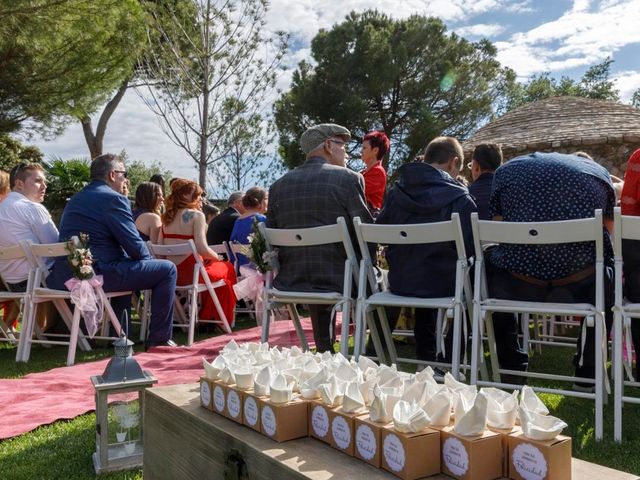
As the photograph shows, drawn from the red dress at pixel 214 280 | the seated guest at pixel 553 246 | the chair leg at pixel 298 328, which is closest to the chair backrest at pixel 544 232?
the seated guest at pixel 553 246

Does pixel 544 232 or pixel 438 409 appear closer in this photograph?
pixel 438 409

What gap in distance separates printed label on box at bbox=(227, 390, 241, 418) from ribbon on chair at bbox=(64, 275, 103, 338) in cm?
369

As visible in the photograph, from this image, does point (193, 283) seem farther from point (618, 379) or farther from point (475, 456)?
point (475, 456)

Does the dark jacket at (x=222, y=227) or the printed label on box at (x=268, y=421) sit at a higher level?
the dark jacket at (x=222, y=227)

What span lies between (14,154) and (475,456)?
21438 millimetres

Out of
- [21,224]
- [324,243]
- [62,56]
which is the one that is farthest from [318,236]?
[62,56]

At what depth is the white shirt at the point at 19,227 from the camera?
5.80 metres

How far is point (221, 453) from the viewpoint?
170cm

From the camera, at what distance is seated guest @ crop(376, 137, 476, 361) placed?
12.3ft

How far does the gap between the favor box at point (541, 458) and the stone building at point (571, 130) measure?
12.5 meters

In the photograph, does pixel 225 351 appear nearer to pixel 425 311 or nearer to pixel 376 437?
pixel 376 437

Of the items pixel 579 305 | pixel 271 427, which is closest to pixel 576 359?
pixel 579 305

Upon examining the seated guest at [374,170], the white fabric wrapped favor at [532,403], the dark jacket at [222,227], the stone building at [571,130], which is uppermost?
the stone building at [571,130]

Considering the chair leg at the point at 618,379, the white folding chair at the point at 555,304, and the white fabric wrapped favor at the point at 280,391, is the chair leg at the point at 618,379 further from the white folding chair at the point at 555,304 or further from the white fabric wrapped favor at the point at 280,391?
the white fabric wrapped favor at the point at 280,391
